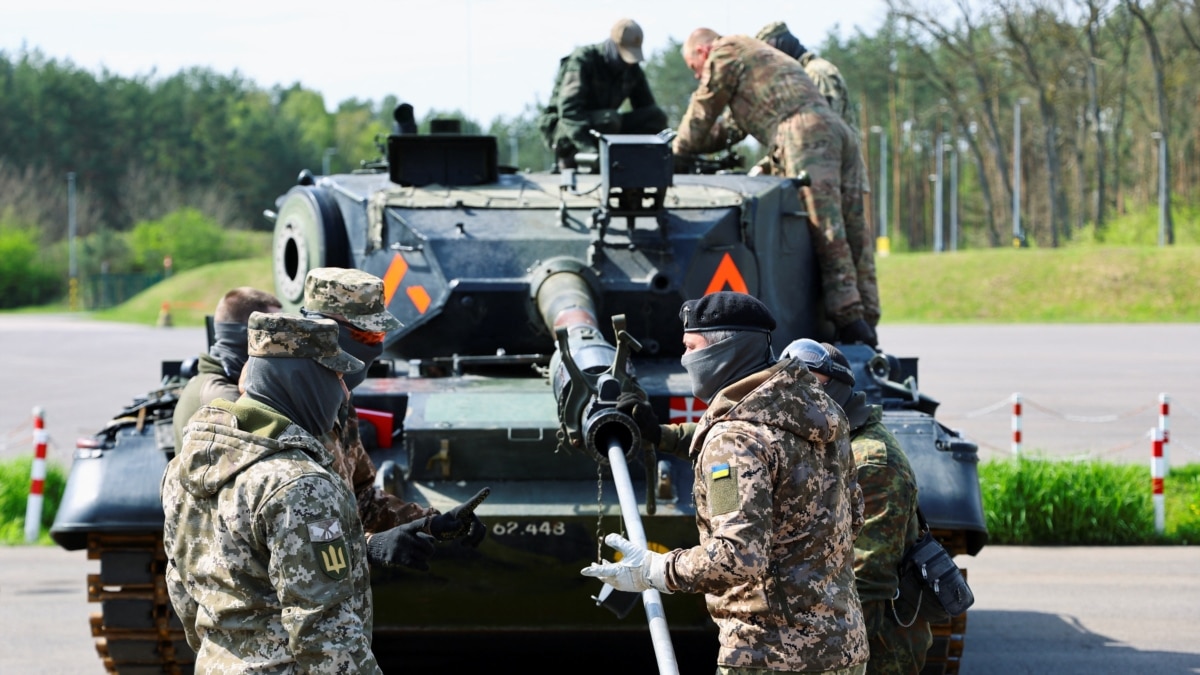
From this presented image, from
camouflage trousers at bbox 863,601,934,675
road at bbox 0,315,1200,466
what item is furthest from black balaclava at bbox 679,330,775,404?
road at bbox 0,315,1200,466

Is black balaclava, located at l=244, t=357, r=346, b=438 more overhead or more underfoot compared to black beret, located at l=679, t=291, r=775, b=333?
more underfoot

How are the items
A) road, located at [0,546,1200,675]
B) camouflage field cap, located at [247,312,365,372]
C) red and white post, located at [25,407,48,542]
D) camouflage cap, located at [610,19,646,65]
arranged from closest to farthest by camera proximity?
camouflage field cap, located at [247,312,365,372], road, located at [0,546,1200,675], camouflage cap, located at [610,19,646,65], red and white post, located at [25,407,48,542]

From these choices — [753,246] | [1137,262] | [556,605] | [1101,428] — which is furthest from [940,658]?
[1137,262]

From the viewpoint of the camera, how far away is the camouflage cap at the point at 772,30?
9930 millimetres

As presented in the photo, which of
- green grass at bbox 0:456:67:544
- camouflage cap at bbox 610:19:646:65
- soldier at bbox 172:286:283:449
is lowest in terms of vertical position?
green grass at bbox 0:456:67:544

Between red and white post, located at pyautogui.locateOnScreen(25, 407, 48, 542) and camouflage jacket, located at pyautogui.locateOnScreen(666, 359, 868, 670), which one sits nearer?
camouflage jacket, located at pyautogui.locateOnScreen(666, 359, 868, 670)

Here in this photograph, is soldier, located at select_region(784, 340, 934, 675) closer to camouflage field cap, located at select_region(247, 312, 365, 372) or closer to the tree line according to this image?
camouflage field cap, located at select_region(247, 312, 365, 372)

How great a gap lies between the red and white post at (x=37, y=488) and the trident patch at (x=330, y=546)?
24.2 feet

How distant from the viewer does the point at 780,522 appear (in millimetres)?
3990

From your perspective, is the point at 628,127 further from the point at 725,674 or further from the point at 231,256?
the point at 231,256

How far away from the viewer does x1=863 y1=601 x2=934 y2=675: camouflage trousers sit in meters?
5.13

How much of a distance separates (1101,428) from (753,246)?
937 centimetres

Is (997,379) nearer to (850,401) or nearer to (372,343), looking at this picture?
(850,401)

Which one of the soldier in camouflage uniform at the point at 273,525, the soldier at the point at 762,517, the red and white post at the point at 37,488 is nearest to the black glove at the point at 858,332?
the soldier at the point at 762,517
